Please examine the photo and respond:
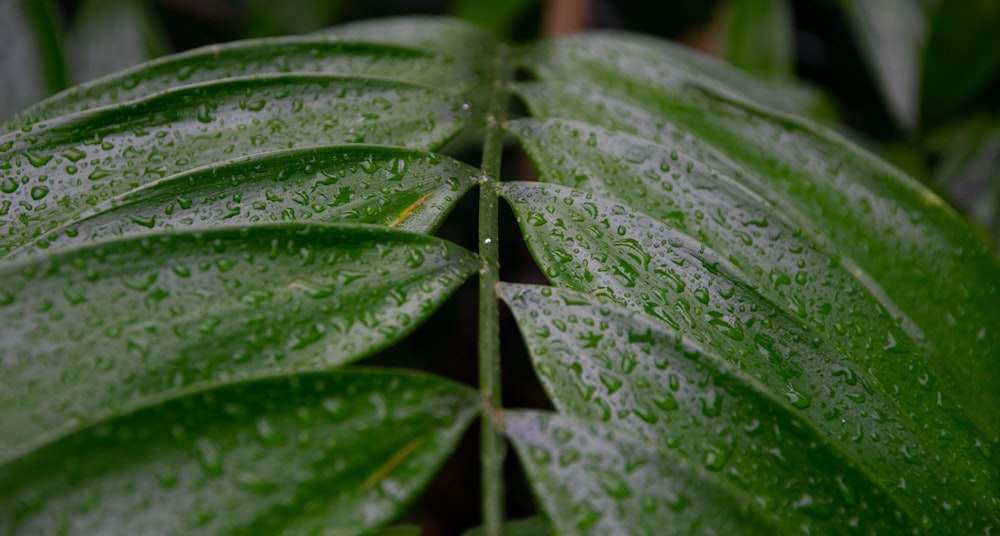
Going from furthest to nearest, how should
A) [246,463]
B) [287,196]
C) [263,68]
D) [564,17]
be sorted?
1. [564,17]
2. [263,68]
3. [287,196]
4. [246,463]

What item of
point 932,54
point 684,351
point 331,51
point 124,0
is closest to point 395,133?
point 331,51

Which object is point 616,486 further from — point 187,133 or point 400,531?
point 187,133

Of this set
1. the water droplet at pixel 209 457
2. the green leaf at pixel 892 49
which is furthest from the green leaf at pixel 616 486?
the green leaf at pixel 892 49

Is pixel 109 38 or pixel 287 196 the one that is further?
pixel 109 38

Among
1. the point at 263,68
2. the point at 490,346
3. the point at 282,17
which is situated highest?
the point at 282,17

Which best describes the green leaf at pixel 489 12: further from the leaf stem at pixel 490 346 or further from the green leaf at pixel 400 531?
the green leaf at pixel 400 531

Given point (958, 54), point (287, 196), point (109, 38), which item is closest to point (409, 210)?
point (287, 196)

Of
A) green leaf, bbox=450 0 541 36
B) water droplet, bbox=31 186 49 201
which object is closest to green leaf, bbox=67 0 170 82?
green leaf, bbox=450 0 541 36
